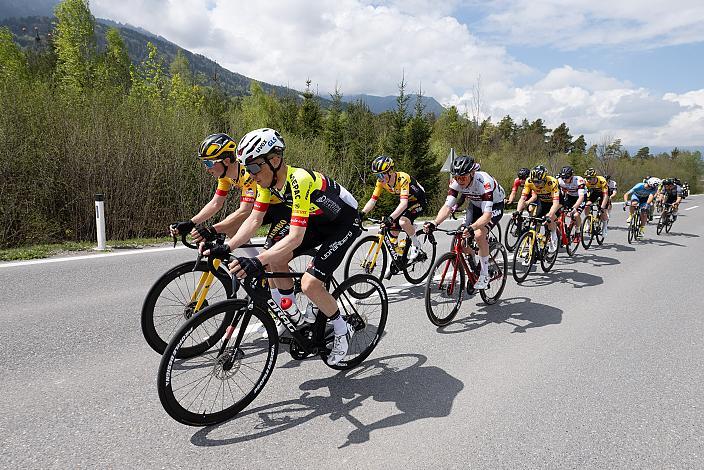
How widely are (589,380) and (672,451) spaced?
3.21 feet

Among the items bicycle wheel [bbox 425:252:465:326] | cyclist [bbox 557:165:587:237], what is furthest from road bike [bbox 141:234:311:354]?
cyclist [bbox 557:165:587:237]

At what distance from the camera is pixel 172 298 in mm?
4027

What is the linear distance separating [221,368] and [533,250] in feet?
20.1

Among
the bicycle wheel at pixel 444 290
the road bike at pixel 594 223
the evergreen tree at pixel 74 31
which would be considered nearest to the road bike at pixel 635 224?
the road bike at pixel 594 223

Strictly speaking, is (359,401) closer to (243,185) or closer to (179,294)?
(179,294)

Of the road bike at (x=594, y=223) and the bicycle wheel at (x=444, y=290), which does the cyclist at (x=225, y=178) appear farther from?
the road bike at (x=594, y=223)

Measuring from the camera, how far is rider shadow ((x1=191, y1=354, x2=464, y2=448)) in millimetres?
2881

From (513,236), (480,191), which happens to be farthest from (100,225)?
(513,236)

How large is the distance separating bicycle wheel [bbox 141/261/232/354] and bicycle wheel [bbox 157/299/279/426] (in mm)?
663

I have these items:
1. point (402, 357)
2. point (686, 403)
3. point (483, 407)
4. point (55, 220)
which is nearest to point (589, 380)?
point (686, 403)

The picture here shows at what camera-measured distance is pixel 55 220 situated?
36.0 ft

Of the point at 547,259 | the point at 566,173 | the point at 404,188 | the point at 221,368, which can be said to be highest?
the point at 566,173

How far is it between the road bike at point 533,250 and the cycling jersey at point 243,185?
4.59 metres

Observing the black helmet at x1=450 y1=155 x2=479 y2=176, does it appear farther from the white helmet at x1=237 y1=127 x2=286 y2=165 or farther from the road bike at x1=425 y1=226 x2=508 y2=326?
the white helmet at x1=237 y1=127 x2=286 y2=165
